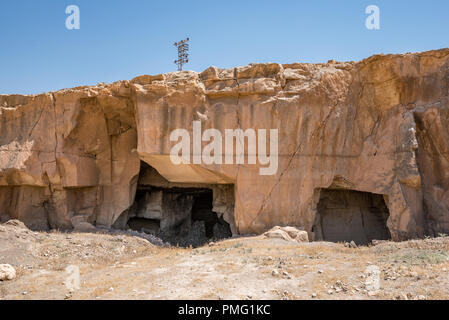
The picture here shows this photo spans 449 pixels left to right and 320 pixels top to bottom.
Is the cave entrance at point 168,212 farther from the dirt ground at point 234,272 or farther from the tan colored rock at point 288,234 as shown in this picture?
the dirt ground at point 234,272

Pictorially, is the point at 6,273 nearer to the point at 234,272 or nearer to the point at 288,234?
the point at 234,272

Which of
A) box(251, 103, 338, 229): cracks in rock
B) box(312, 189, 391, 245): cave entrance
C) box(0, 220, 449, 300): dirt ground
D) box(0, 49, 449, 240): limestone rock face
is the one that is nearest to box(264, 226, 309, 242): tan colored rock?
box(0, 49, 449, 240): limestone rock face

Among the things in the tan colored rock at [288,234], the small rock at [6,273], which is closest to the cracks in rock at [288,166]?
the tan colored rock at [288,234]

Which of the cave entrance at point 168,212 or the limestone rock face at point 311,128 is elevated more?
the limestone rock face at point 311,128

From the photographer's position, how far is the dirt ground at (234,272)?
5.64 meters

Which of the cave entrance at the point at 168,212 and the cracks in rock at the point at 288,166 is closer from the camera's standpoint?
the cracks in rock at the point at 288,166

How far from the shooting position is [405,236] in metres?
11.7

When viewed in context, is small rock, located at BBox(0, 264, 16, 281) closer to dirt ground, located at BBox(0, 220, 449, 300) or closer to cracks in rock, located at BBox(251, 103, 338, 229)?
dirt ground, located at BBox(0, 220, 449, 300)

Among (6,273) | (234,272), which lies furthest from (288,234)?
(6,273)

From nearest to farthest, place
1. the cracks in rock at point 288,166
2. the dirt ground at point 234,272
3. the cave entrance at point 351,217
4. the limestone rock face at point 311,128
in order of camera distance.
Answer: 1. the dirt ground at point 234,272
2. the limestone rock face at point 311,128
3. the cracks in rock at point 288,166
4. the cave entrance at point 351,217

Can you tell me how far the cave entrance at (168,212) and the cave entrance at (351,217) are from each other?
490 centimetres
